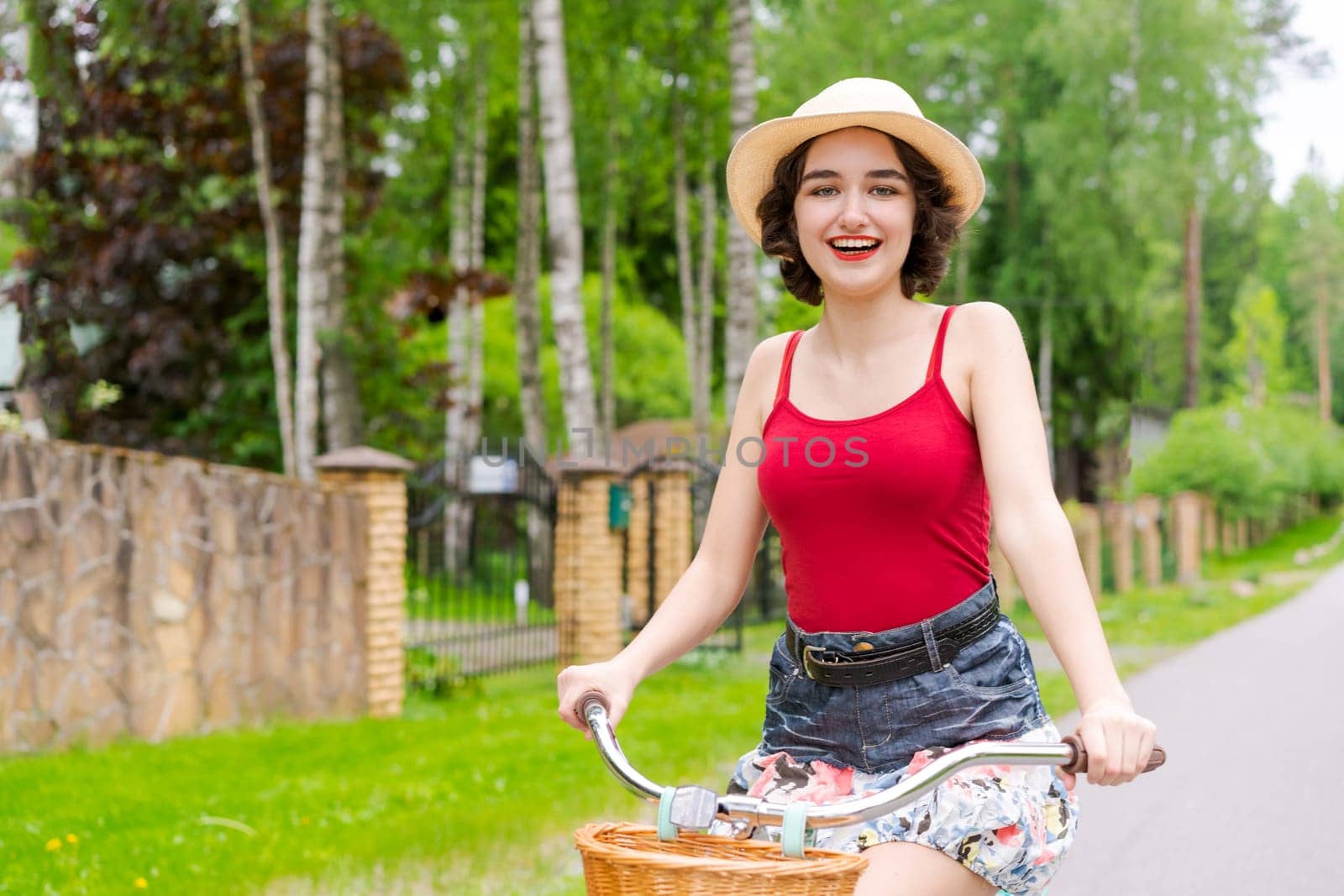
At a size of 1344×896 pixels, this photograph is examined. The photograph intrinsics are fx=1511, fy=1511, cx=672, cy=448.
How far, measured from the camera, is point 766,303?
35125 mm

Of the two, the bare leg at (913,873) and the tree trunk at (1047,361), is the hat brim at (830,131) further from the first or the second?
the tree trunk at (1047,361)

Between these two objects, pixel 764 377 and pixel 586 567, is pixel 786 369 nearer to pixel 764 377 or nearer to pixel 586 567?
pixel 764 377

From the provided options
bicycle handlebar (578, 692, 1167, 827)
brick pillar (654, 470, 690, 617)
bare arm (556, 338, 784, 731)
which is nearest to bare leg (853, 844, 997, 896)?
bicycle handlebar (578, 692, 1167, 827)

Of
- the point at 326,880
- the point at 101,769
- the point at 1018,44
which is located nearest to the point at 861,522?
the point at 326,880

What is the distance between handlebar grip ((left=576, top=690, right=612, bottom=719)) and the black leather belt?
0.34 meters

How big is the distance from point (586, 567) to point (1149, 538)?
Answer: 48.2 feet

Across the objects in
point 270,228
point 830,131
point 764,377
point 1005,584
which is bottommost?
point 1005,584

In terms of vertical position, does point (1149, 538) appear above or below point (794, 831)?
below

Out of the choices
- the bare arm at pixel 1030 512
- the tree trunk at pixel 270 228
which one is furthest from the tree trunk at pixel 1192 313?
the bare arm at pixel 1030 512

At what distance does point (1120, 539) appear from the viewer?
79.2 feet

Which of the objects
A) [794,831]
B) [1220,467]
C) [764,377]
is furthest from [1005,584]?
[794,831]

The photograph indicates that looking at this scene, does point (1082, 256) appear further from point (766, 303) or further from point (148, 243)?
point (148, 243)

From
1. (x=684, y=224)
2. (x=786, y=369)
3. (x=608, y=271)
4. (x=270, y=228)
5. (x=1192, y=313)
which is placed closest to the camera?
(x=786, y=369)

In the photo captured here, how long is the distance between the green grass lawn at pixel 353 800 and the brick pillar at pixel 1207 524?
20.1 m
